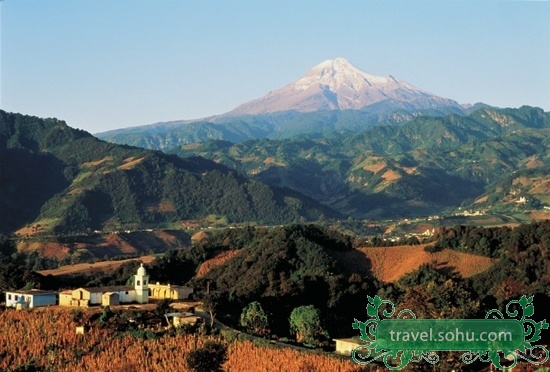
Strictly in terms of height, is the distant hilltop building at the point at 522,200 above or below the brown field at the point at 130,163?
below

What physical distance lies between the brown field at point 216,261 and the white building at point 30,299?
1754cm

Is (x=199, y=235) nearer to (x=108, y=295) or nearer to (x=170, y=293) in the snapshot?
(x=170, y=293)

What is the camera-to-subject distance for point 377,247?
207 feet

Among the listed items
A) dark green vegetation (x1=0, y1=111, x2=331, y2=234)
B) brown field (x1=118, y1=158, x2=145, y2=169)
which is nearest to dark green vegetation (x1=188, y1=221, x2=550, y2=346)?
dark green vegetation (x1=0, y1=111, x2=331, y2=234)

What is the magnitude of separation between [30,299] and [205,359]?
1254 centimetres

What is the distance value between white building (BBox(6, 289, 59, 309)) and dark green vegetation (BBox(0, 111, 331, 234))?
7571 cm

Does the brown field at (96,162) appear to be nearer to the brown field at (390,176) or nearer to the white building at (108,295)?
the brown field at (390,176)

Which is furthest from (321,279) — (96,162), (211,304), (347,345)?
(96,162)

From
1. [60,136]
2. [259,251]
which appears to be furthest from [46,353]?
[60,136]

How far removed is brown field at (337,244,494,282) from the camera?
57.5m

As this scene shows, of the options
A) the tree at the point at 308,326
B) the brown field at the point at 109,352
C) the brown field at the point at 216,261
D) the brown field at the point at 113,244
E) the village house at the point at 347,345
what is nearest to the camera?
the brown field at the point at 109,352

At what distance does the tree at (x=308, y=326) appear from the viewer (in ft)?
128

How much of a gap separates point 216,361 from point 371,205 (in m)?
139

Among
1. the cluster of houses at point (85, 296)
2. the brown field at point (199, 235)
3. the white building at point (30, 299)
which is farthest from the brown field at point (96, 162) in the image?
the white building at point (30, 299)
